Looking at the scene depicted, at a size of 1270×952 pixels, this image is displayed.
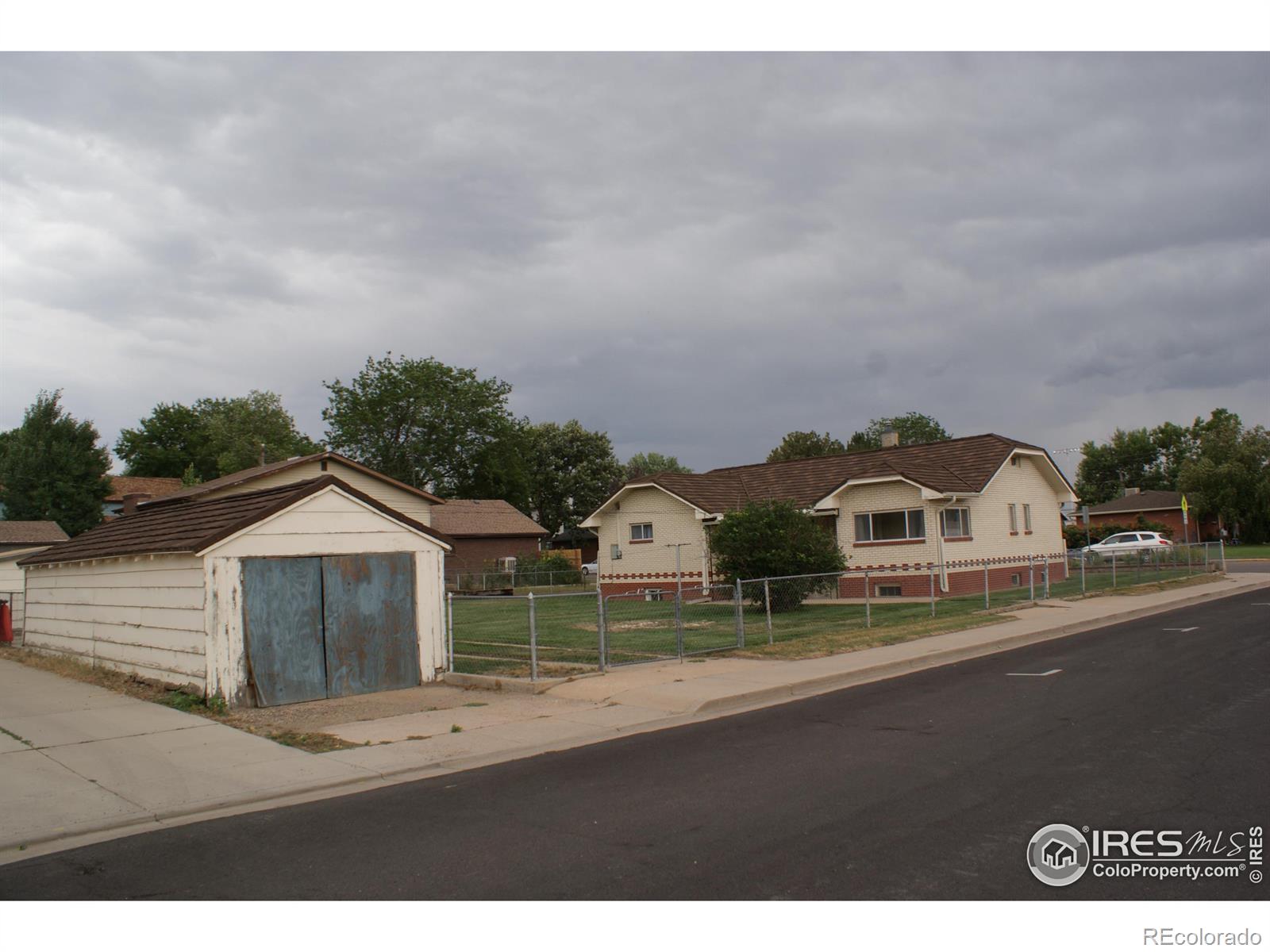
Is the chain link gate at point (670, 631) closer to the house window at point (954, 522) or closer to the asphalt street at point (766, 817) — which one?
the asphalt street at point (766, 817)

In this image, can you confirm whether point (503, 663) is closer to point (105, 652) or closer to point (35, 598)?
point (105, 652)

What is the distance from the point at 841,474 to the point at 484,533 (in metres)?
27.9

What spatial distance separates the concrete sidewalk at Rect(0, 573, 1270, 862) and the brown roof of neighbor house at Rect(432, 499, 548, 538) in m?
39.1

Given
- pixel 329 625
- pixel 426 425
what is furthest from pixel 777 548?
pixel 426 425

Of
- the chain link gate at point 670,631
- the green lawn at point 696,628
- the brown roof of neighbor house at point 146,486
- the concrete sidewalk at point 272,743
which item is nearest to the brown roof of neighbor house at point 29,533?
the green lawn at point 696,628

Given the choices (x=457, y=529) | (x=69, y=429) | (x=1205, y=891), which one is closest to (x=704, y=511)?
(x=457, y=529)

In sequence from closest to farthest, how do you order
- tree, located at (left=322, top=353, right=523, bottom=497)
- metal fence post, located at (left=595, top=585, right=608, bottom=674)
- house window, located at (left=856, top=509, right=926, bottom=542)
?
1. metal fence post, located at (left=595, top=585, right=608, bottom=674)
2. house window, located at (left=856, top=509, right=926, bottom=542)
3. tree, located at (left=322, top=353, right=523, bottom=497)

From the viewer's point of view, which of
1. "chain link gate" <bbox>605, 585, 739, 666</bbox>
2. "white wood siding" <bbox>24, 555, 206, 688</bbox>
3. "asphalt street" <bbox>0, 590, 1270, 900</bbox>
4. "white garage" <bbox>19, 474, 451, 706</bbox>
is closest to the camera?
"asphalt street" <bbox>0, 590, 1270, 900</bbox>

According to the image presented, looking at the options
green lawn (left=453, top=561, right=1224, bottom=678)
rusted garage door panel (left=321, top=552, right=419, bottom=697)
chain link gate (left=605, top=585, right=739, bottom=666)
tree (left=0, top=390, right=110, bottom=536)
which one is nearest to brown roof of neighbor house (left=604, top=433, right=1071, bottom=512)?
green lawn (left=453, top=561, right=1224, bottom=678)

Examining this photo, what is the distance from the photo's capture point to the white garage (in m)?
12.9

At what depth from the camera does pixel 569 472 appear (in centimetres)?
7888

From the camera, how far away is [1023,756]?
8.39 meters

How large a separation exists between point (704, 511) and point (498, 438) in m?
38.7

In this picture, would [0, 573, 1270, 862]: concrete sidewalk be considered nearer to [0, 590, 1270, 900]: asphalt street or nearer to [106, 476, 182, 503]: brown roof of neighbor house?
[0, 590, 1270, 900]: asphalt street
